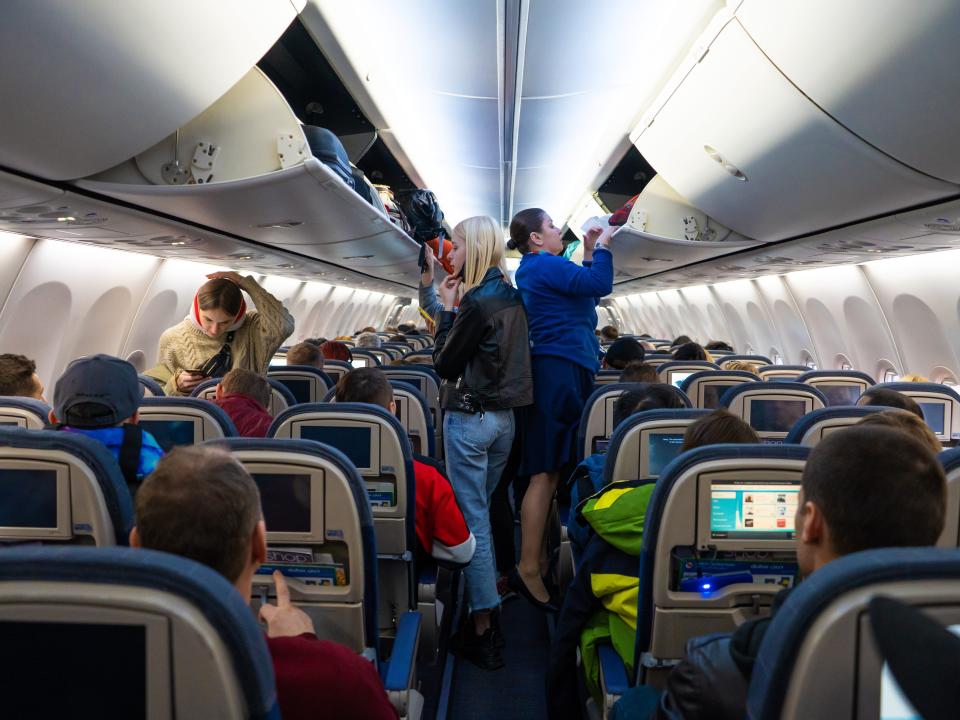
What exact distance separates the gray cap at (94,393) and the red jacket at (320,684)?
1.41 meters

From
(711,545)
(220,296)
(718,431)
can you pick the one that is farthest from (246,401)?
(711,545)

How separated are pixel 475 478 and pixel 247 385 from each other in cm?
130

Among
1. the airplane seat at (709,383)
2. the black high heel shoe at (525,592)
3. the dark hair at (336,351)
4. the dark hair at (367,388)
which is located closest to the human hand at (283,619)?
the dark hair at (367,388)

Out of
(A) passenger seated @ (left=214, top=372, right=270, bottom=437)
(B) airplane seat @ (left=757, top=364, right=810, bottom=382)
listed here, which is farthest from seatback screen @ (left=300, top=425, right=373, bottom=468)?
(B) airplane seat @ (left=757, top=364, right=810, bottom=382)

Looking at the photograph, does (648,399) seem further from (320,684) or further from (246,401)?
(320,684)

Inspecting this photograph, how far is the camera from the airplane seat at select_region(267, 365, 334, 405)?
6.33 m

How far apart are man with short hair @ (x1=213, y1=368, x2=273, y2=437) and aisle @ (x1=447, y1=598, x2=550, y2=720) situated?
5.20ft

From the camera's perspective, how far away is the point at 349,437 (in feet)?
11.0

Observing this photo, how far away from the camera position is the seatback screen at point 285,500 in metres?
2.43

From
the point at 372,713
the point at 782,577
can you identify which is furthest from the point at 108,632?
the point at 782,577

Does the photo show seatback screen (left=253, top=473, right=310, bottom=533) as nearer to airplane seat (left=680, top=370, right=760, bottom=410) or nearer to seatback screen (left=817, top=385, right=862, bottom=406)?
airplane seat (left=680, top=370, right=760, bottom=410)

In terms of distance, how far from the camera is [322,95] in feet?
27.8

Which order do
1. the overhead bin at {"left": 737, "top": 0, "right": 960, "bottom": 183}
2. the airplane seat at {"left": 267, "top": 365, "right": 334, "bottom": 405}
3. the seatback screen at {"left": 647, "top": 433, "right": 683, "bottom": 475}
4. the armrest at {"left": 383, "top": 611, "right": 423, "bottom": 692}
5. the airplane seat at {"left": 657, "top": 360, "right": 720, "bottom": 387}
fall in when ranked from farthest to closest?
the airplane seat at {"left": 657, "top": 360, "right": 720, "bottom": 387} → the airplane seat at {"left": 267, "top": 365, "right": 334, "bottom": 405} → the seatback screen at {"left": 647, "top": 433, "right": 683, "bottom": 475} → the overhead bin at {"left": 737, "top": 0, "right": 960, "bottom": 183} → the armrest at {"left": 383, "top": 611, "right": 423, "bottom": 692}

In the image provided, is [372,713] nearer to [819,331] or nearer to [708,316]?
[819,331]
